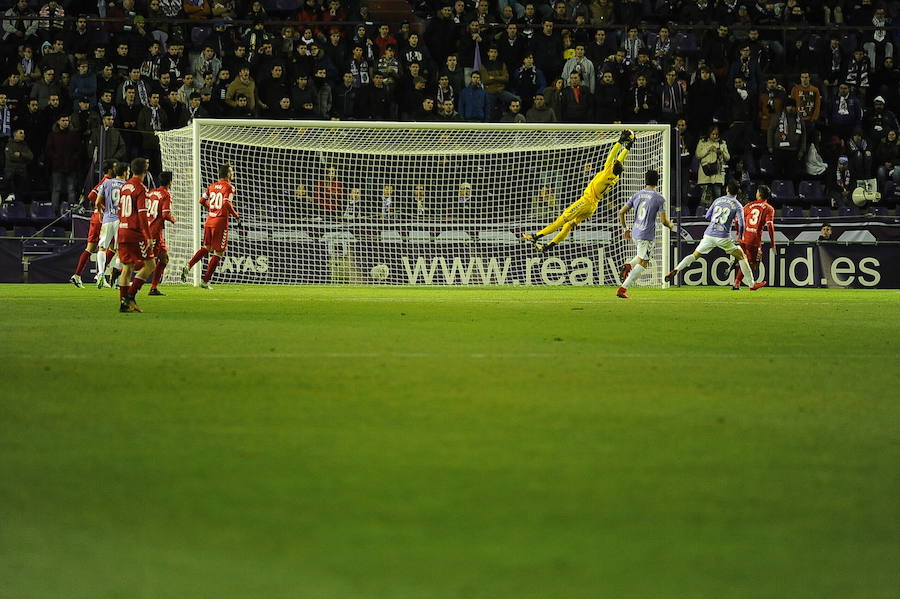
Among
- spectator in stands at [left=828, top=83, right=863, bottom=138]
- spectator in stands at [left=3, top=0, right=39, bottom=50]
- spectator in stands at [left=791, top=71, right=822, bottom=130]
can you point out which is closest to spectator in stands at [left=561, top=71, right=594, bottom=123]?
spectator in stands at [left=791, top=71, right=822, bottom=130]

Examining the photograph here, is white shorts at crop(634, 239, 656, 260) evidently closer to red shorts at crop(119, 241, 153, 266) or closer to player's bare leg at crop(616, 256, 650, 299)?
player's bare leg at crop(616, 256, 650, 299)

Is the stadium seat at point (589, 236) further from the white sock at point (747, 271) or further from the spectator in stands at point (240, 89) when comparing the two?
the spectator in stands at point (240, 89)

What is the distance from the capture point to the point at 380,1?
26734 mm

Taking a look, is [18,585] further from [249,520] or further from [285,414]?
[285,414]

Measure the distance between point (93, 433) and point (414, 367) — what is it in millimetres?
2824

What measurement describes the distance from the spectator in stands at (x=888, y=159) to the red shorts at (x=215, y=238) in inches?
522

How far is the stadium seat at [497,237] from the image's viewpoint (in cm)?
2350

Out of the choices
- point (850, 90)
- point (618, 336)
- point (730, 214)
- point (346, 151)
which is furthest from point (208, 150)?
point (618, 336)

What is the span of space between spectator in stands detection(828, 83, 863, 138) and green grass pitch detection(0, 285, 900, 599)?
16.9 m

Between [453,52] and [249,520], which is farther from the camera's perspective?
[453,52]

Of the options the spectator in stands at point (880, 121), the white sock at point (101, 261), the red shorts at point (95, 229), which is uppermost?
the spectator in stands at point (880, 121)

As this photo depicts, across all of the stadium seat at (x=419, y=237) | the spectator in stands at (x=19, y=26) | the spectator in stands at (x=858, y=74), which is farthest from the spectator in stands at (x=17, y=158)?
the spectator in stands at (x=858, y=74)

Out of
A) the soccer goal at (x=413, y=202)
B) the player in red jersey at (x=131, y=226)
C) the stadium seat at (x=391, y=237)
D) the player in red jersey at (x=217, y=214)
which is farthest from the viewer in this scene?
the stadium seat at (x=391, y=237)

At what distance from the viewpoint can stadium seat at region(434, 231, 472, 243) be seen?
2341 cm
